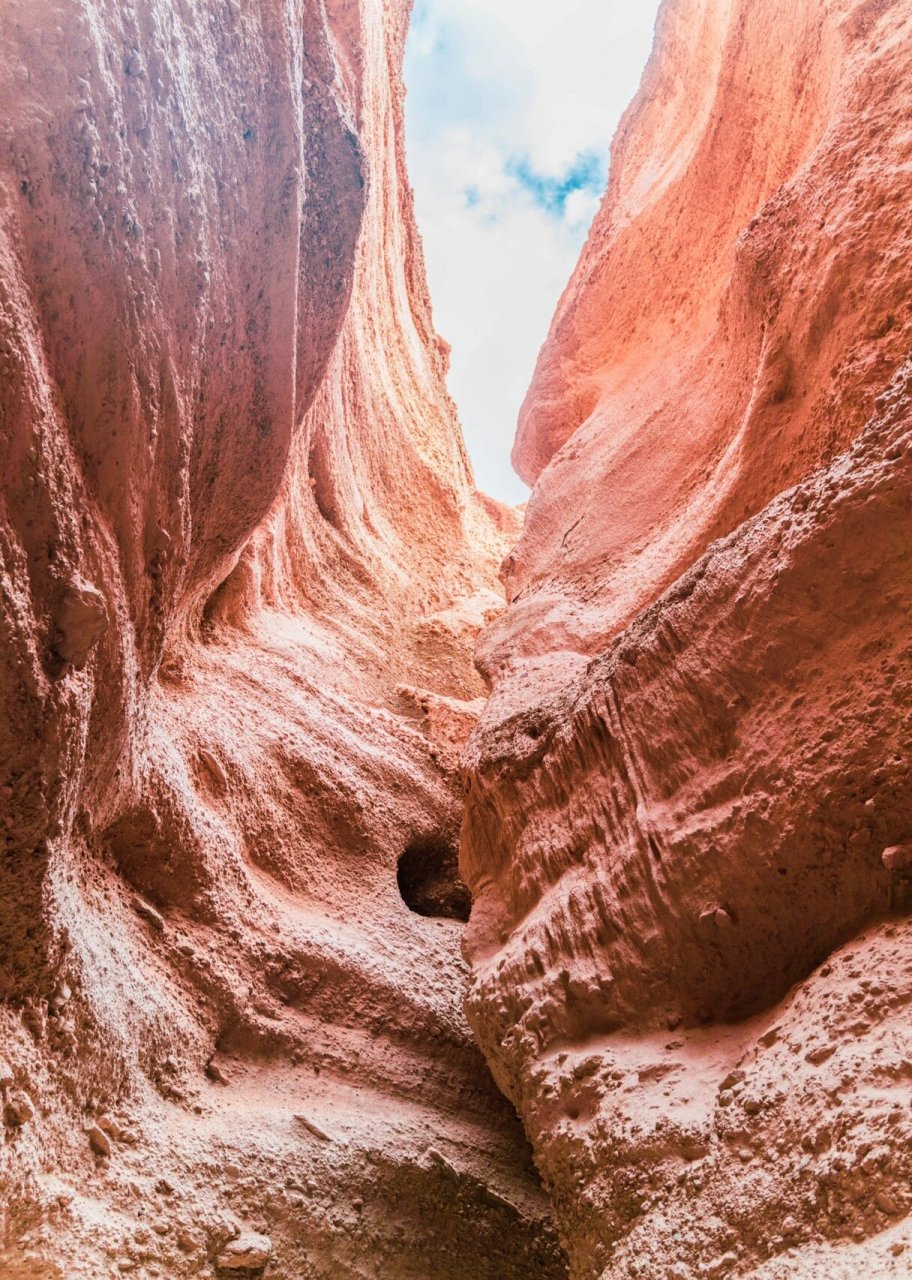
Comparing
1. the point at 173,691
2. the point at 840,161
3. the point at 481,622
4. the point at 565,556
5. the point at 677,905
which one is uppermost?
the point at 481,622

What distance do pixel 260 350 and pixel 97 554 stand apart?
1.04 metres

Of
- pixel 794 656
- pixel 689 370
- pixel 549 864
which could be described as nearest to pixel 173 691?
pixel 549 864

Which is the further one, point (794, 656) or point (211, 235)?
point (211, 235)

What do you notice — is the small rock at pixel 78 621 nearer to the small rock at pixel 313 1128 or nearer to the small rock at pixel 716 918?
the small rock at pixel 313 1128

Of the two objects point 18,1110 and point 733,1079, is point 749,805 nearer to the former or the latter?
point 733,1079

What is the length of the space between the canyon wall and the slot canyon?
0.04 feet

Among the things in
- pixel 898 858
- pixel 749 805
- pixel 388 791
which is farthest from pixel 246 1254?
pixel 388 791

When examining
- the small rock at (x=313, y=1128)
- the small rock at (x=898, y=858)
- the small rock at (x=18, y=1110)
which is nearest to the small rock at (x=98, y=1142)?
the small rock at (x=18, y=1110)

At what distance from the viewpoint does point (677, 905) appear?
2.33 metres

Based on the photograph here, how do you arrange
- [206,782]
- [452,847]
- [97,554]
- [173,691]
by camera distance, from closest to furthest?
[97,554], [206,782], [173,691], [452,847]

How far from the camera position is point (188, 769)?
3516 mm

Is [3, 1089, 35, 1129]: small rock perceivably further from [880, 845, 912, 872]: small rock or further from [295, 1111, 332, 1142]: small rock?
[880, 845, 912, 872]: small rock

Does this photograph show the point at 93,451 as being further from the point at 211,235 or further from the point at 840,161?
the point at 840,161

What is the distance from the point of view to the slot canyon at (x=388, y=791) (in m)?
1.87
